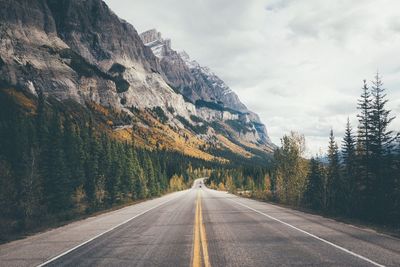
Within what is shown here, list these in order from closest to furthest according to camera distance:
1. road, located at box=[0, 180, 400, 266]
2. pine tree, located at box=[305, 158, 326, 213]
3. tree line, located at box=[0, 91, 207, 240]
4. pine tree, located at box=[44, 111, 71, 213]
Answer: road, located at box=[0, 180, 400, 266], pine tree, located at box=[305, 158, 326, 213], tree line, located at box=[0, 91, 207, 240], pine tree, located at box=[44, 111, 71, 213]

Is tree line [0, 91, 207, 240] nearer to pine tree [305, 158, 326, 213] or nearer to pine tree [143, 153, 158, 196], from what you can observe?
pine tree [143, 153, 158, 196]

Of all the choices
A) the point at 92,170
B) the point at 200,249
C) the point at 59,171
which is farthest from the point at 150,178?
the point at 200,249

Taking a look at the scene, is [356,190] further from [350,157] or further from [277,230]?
[277,230]

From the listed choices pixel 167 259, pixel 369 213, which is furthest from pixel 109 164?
pixel 167 259

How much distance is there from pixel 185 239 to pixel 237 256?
330cm

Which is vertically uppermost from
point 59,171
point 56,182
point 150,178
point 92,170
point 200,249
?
point 92,170

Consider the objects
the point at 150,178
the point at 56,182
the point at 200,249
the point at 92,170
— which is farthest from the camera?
the point at 150,178

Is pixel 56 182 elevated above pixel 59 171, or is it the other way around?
pixel 59 171

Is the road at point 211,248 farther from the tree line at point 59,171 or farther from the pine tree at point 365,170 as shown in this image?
the tree line at point 59,171

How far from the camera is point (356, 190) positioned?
2197 cm

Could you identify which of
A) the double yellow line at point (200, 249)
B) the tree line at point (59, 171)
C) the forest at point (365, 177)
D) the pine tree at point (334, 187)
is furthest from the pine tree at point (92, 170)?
the double yellow line at point (200, 249)

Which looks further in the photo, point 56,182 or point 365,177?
point 56,182

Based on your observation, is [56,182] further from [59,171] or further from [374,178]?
[374,178]

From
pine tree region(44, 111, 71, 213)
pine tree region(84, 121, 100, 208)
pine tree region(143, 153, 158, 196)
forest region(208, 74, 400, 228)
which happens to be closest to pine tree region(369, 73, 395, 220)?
forest region(208, 74, 400, 228)
